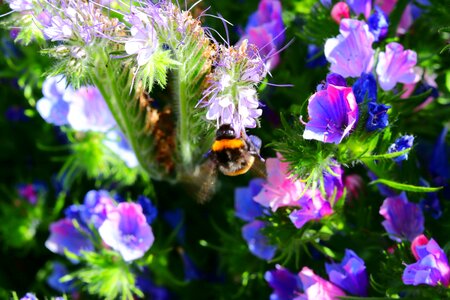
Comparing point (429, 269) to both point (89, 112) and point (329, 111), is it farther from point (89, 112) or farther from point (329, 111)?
point (89, 112)

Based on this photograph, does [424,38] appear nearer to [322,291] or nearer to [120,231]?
[322,291]

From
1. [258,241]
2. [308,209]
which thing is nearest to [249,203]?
[258,241]

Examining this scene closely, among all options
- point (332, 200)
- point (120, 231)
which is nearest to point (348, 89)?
point (332, 200)

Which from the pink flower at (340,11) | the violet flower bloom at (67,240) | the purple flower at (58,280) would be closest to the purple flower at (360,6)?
the pink flower at (340,11)

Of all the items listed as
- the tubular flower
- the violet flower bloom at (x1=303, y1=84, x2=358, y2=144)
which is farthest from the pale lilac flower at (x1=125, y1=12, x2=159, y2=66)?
the violet flower bloom at (x1=303, y1=84, x2=358, y2=144)

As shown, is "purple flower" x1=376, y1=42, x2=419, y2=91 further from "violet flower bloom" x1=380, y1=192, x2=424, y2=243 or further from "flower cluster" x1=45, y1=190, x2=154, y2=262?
"flower cluster" x1=45, y1=190, x2=154, y2=262

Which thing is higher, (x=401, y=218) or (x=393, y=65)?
(x=393, y=65)
